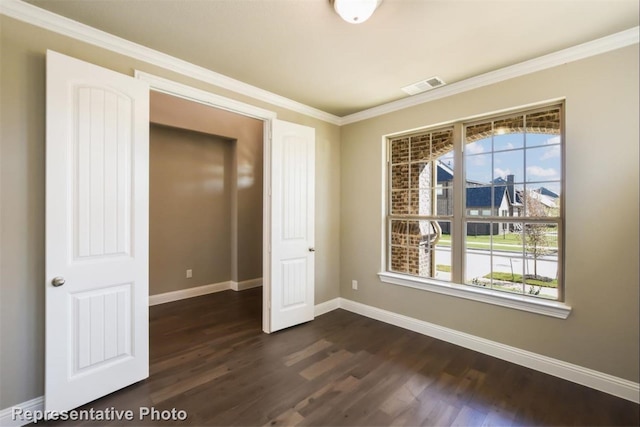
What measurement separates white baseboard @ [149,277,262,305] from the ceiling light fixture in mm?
4285

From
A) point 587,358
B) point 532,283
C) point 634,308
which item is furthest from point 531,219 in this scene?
point 587,358

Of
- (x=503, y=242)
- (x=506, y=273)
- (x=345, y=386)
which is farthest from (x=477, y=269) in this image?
(x=345, y=386)

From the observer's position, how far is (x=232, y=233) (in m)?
5.18

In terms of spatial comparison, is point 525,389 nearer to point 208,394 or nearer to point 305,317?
point 305,317

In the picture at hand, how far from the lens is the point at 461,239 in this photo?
120 inches

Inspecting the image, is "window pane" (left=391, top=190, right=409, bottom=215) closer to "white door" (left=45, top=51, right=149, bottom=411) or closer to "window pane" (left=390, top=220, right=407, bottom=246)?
"window pane" (left=390, top=220, right=407, bottom=246)

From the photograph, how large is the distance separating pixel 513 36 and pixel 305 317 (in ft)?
10.8

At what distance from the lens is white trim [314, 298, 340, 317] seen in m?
3.81

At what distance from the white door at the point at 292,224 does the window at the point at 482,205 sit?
102 cm

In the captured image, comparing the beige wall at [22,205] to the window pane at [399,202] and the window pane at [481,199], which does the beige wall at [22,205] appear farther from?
the window pane at [481,199]

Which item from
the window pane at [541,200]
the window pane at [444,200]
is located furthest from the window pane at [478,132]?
the window pane at [541,200]

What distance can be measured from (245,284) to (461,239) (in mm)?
3624

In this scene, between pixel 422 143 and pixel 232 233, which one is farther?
pixel 232 233

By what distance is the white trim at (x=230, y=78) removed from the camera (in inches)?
75.3
